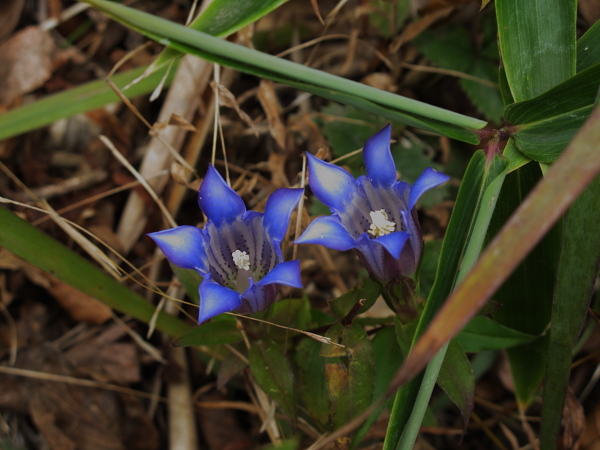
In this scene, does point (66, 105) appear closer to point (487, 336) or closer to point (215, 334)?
point (215, 334)

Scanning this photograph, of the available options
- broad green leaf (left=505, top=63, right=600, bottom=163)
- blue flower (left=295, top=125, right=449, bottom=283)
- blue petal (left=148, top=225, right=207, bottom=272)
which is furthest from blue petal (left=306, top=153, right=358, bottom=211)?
broad green leaf (left=505, top=63, right=600, bottom=163)

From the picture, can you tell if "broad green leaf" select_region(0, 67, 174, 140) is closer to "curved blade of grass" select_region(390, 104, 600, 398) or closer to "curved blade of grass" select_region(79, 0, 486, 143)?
"curved blade of grass" select_region(79, 0, 486, 143)

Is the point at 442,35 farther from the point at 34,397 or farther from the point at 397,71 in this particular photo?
the point at 34,397

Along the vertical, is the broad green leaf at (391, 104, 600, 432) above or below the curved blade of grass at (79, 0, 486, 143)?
below

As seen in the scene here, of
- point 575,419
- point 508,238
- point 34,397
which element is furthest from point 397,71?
point 34,397

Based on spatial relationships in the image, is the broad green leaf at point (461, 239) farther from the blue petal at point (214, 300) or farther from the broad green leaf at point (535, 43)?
the blue petal at point (214, 300)

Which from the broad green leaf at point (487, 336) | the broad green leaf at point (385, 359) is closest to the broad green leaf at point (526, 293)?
the broad green leaf at point (487, 336)
